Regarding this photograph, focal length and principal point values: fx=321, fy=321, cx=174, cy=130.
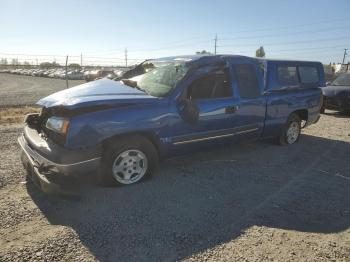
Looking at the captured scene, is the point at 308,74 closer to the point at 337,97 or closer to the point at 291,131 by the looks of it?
the point at 291,131

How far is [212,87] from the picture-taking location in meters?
4.99

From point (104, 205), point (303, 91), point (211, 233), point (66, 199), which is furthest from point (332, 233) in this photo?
point (303, 91)

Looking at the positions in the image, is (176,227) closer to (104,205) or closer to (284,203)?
(104,205)

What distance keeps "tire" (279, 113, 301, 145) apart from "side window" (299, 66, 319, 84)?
2.78 ft

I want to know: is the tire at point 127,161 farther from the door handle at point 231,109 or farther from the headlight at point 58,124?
the door handle at point 231,109

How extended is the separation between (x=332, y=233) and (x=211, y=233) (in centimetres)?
132

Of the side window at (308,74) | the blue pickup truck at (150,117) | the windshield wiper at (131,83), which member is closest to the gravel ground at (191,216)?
the blue pickup truck at (150,117)

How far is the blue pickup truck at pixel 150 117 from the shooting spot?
373 cm

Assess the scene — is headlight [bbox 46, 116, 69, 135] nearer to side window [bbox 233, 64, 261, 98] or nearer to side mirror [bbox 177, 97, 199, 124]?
side mirror [bbox 177, 97, 199, 124]

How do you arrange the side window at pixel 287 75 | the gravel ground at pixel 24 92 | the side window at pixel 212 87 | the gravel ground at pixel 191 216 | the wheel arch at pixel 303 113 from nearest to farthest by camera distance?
the gravel ground at pixel 191 216
the side window at pixel 212 87
the side window at pixel 287 75
the wheel arch at pixel 303 113
the gravel ground at pixel 24 92

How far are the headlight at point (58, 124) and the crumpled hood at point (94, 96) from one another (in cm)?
17

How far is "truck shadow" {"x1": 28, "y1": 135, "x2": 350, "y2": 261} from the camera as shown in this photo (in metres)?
3.14

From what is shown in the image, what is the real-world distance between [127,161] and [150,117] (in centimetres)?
65

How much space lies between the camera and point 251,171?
17.0 ft
